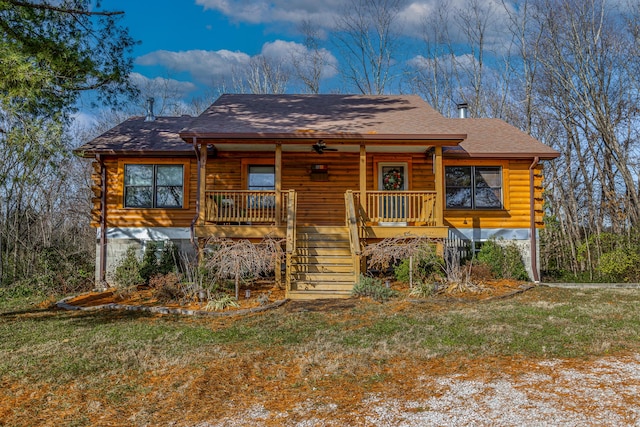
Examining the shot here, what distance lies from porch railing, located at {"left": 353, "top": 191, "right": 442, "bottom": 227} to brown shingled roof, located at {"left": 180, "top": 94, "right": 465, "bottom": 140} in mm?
1395

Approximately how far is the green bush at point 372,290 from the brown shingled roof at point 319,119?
351 cm

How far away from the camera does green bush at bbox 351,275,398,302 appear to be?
29.5ft

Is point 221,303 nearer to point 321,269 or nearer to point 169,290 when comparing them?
point 169,290

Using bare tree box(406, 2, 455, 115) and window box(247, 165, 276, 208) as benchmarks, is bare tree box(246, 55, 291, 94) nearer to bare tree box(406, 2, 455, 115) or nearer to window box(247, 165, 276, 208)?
bare tree box(406, 2, 455, 115)

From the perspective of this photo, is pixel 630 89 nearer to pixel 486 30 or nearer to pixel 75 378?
pixel 486 30

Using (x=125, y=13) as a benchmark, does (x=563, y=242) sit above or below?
below

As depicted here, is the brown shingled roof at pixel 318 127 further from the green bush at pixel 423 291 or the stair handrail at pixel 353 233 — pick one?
the green bush at pixel 423 291

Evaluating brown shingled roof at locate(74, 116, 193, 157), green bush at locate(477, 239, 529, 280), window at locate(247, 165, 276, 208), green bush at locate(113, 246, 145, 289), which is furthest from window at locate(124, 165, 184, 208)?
green bush at locate(477, 239, 529, 280)

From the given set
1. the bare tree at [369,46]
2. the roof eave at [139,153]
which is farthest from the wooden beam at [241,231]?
the bare tree at [369,46]

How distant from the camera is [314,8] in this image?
2758 centimetres

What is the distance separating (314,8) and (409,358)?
86.3 feet

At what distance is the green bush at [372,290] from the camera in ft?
29.5

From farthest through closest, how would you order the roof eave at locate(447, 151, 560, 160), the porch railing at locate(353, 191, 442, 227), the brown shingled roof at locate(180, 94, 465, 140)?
1. the roof eave at locate(447, 151, 560, 160)
2. the porch railing at locate(353, 191, 442, 227)
3. the brown shingled roof at locate(180, 94, 465, 140)

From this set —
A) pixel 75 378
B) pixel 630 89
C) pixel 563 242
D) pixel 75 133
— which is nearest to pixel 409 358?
pixel 75 378
